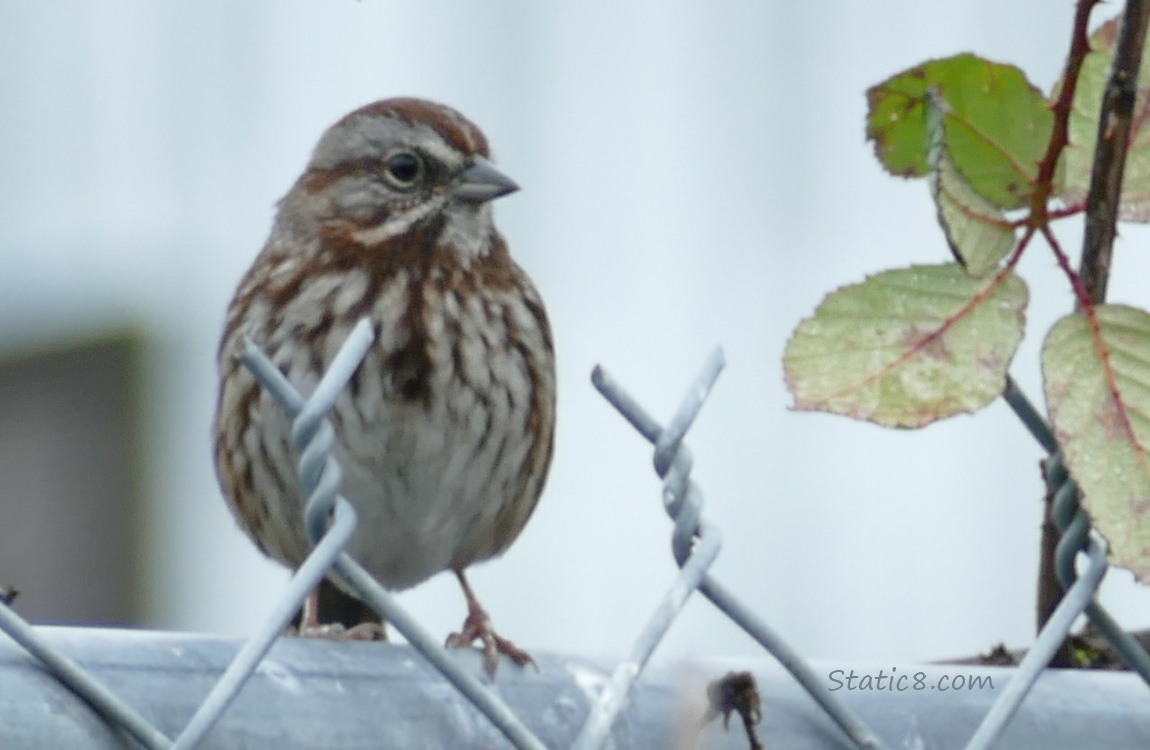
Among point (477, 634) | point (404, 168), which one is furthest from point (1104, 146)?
point (404, 168)

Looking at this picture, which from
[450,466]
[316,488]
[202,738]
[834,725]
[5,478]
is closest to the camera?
[202,738]

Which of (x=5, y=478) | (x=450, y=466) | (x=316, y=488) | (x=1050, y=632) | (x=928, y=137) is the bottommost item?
(x=5, y=478)

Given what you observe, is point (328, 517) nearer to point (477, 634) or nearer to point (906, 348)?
point (906, 348)

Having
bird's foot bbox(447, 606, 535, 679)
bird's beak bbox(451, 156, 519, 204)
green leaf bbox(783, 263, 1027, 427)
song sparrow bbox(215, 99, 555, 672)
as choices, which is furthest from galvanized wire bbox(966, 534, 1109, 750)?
bird's beak bbox(451, 156, 519, 204)

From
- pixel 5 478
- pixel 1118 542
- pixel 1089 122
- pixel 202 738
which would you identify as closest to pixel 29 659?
pixel 202 738

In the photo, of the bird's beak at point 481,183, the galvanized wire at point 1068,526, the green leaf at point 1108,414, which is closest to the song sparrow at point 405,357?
the bird's beak at point 481,183

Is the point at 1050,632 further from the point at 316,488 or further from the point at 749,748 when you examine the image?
the point at 316,488

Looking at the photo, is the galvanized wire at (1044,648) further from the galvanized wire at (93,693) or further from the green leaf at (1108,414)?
the galvanized wire at (93,693)
